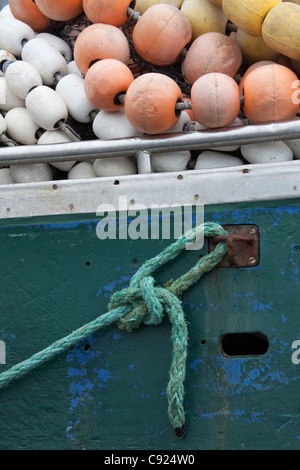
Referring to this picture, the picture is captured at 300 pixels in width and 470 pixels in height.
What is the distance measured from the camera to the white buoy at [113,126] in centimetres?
209

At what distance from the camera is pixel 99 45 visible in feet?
7.12

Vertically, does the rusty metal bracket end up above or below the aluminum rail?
below

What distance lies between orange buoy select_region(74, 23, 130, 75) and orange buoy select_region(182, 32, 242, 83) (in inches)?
10.7

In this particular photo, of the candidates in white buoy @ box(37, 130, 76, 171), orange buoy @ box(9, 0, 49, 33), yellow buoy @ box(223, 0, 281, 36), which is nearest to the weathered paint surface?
white buoy @ box(37, 130, 76, 171)

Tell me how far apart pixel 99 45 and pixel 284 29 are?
66cm

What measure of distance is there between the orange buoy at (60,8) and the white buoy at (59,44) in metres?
0.08

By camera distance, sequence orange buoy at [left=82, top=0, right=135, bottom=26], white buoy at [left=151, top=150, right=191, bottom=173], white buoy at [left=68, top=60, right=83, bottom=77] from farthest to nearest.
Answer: white buoy at [left=68, top=60, right=83, bottom=77] → orange buoy at [left=82, top=0, right=135, bottom=26] → white buoy at [left=151, top=150, right=191, bottom=173]

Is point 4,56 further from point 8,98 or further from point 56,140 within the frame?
point 56,140

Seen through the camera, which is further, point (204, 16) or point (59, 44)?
point (59, 44)

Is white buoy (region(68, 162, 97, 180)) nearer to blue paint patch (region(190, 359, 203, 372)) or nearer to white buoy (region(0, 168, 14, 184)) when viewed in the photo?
white buoy (region(0, 168, 14, 184))

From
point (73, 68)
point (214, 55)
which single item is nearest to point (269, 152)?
point (214, 55)

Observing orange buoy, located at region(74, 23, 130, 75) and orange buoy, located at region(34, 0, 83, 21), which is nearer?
orange buoy, located at region(74, 23, 130, 75)

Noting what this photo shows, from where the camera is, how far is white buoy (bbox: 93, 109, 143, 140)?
6.86ft

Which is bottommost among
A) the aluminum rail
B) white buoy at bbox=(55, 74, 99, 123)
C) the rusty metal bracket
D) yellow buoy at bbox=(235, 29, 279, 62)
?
the rusty metal bracket
